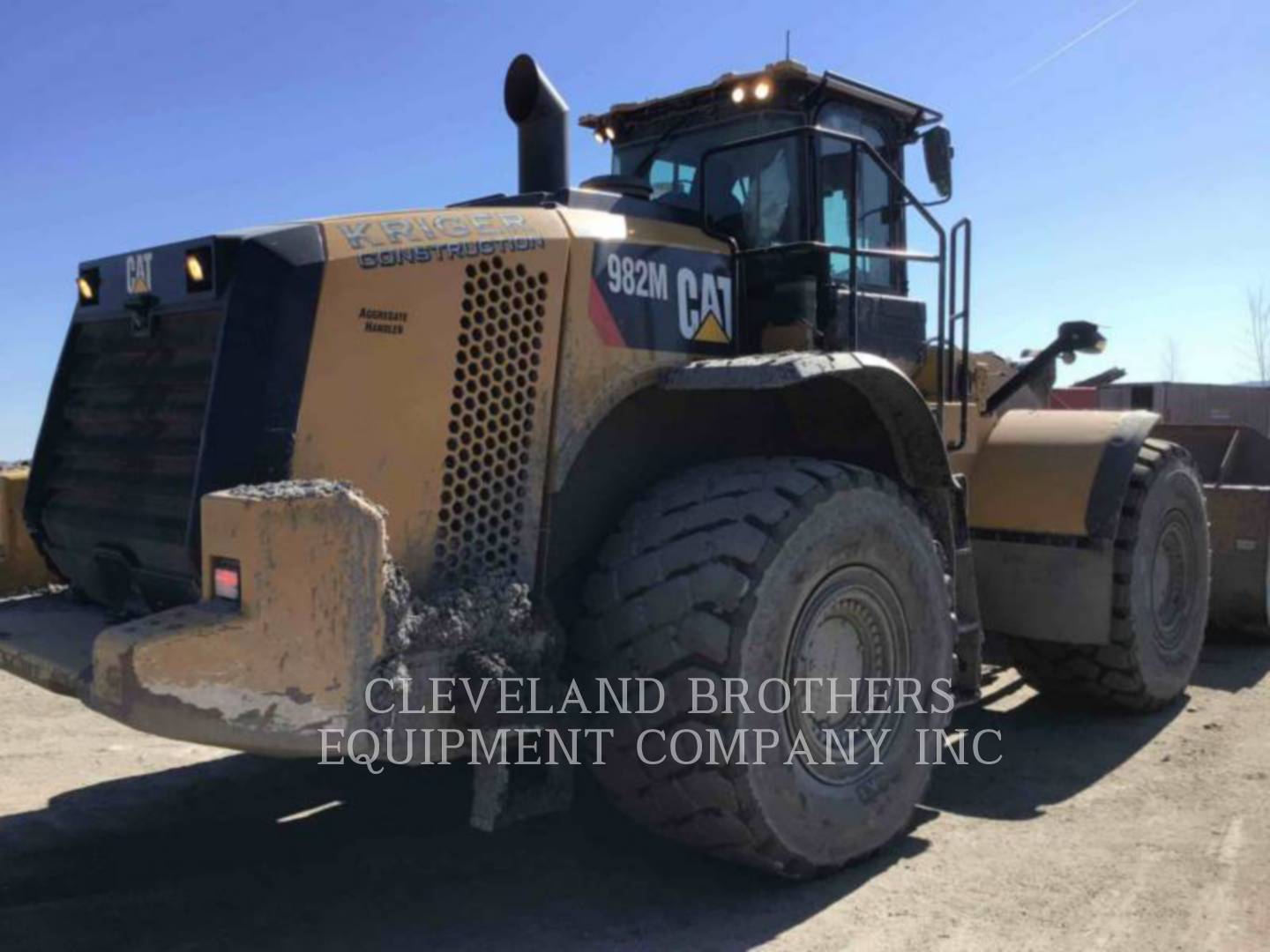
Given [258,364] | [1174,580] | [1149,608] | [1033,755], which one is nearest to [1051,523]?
[1149,608]

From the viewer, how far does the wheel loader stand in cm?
289

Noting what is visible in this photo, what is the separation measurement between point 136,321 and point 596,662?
1772 millimetres

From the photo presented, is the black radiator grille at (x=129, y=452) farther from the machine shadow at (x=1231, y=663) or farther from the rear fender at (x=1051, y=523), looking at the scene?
the machine shadow at (x=1231, y=663)

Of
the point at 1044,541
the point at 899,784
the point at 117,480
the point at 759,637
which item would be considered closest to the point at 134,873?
the point at 117,480

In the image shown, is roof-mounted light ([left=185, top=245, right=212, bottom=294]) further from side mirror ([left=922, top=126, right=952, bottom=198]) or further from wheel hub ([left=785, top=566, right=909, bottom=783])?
side mirror ([left=922, top=126, right=952, bottom=198])

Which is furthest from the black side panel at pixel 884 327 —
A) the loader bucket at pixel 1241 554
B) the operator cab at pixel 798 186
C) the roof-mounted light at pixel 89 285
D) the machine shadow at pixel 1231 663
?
the loader bucket at pixel 1241 554

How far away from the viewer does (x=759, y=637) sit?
11.2ft

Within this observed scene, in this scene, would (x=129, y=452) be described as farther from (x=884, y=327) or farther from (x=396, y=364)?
(x=884, y=327)

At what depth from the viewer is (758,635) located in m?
3.42

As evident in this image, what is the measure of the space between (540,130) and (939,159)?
188 centimetres

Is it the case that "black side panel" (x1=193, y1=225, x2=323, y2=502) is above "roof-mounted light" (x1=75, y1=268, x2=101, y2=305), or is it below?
below

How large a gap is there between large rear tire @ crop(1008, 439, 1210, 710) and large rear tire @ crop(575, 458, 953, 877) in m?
2.18

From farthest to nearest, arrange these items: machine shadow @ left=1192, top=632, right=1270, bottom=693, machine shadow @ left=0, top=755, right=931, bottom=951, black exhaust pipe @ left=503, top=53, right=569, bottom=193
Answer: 1. machine shadow @ left=1192, top=632, right=1270, bottom=693
2. black exhaust pipe @ left=503, top=53, right=569, bottom=193
3. machine shadow @ left=0, top=755, right=931, bottom=951

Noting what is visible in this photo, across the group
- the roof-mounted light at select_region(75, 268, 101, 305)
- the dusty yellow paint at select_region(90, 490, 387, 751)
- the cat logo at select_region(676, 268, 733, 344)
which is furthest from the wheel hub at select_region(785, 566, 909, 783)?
the roof-mounted light at select_region(75, 268, 101, 305)
